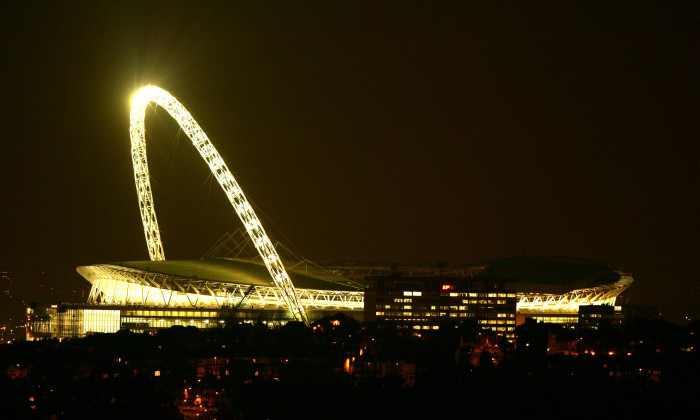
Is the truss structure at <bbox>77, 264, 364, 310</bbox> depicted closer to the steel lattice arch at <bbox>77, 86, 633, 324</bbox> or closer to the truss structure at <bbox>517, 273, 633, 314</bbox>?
the steel lattice arch at <bbox>77, 86, 633, 324</bbox>

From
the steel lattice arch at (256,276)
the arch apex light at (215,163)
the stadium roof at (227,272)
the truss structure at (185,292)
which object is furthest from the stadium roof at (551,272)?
the arch apex light at (215,163)

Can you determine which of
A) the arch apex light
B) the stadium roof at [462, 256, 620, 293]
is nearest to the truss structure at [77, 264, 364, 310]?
the arch apex light

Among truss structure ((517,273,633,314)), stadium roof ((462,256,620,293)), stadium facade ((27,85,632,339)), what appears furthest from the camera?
stadium roof ((462,256,620,293))

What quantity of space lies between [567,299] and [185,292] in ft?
158

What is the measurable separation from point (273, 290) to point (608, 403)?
51.4 metres

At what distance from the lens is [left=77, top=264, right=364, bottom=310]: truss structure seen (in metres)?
120

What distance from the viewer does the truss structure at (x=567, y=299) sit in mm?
136750

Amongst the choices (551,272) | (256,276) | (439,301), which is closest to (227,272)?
(256,276)

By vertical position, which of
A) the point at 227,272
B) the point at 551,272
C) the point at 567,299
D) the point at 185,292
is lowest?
the point at 567,299

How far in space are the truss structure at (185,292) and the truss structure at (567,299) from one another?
2437 cm

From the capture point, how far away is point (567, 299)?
140 m

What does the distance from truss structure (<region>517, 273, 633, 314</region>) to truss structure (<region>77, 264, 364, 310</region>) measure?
2437 cm

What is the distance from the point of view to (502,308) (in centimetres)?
12812

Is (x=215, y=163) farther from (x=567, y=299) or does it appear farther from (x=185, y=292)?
(x=567, y=299)
